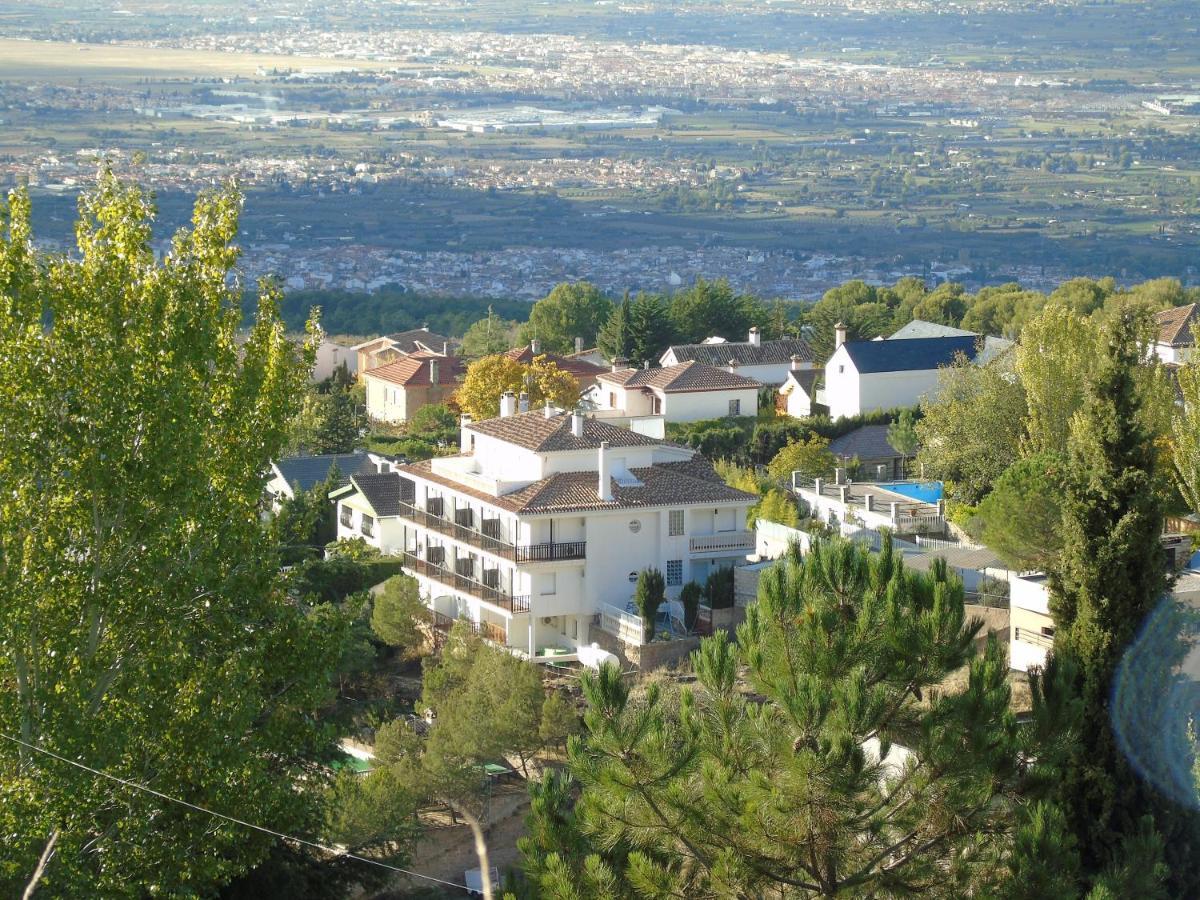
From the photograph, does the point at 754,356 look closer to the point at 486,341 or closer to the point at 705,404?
the point at 705,404

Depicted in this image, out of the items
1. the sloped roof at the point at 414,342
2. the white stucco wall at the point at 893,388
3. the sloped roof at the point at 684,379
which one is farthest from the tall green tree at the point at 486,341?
the white stucco wall at the point at 893,388

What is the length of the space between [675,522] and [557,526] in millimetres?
2139

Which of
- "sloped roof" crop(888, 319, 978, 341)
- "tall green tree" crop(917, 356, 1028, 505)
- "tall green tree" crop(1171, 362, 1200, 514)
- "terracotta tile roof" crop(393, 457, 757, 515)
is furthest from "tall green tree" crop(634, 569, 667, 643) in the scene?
"sloped roof" crop(888, 319, 978, 341)

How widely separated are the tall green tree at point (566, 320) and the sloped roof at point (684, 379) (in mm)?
15929

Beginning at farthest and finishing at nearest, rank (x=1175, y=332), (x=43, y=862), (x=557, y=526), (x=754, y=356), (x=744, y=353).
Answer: (x=744, y=353), (x=754, y=356), (x=1175, y=332), (x=557, y=526), (x=43, y=862)

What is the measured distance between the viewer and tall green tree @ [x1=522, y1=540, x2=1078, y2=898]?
49.6 ft

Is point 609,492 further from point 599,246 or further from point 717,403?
point 599,246

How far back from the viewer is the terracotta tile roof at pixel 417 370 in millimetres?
59059

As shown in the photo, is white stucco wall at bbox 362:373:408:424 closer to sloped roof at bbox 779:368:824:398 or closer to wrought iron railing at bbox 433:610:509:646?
sloped roof at bbox 779:368:824:398

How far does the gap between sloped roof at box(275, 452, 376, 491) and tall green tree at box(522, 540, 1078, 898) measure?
26.6 metres

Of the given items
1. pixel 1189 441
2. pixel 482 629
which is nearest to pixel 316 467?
pixel 482 629

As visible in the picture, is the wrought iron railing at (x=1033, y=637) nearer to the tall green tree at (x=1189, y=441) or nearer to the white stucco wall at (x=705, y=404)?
the tall green tree at (x=1189, y=441)

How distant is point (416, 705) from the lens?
28.8 m

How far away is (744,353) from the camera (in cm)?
5800
